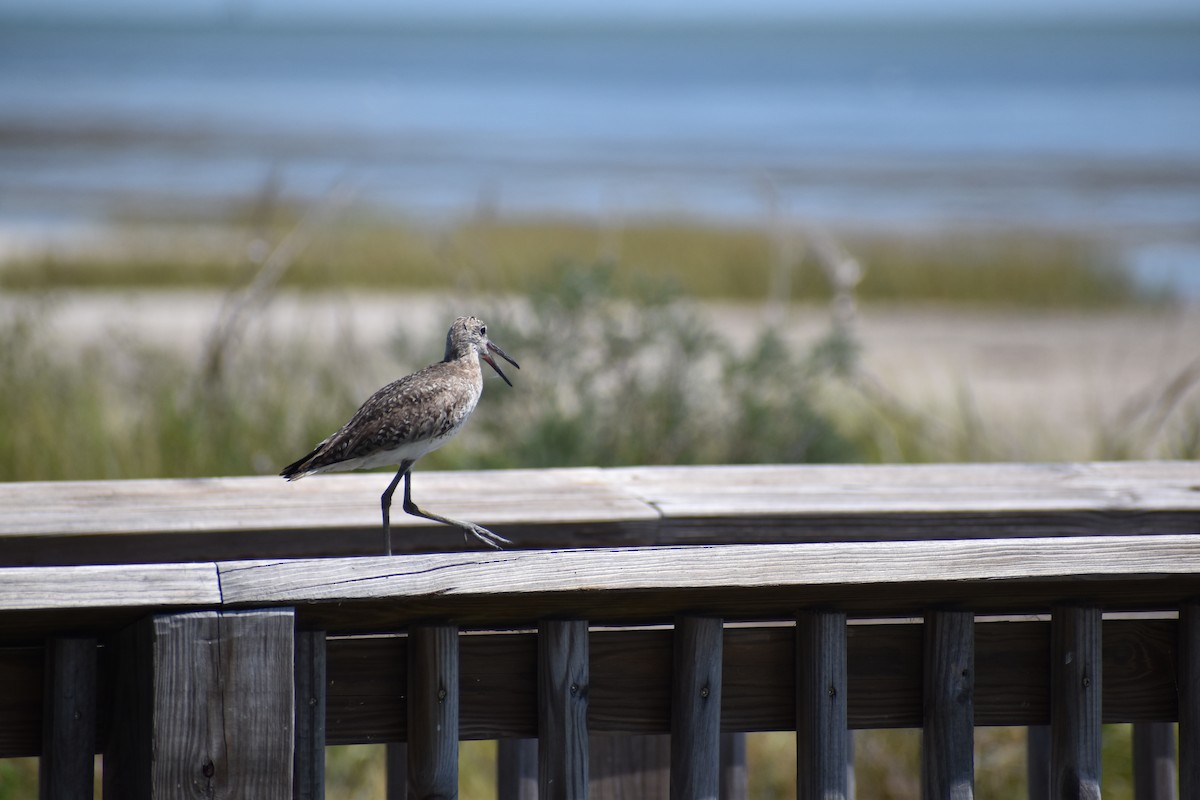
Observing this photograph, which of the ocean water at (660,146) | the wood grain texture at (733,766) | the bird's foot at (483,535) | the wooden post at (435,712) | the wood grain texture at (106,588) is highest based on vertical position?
the ocean water at (660,146)

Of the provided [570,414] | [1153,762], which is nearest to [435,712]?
[1153,762]

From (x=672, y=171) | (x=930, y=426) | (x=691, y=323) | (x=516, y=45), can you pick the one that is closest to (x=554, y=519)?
(x=691, y=323)

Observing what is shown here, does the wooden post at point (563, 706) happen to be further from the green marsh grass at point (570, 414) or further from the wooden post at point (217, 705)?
the green marsh grass at point (570, 414)

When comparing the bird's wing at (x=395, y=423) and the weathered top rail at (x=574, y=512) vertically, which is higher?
the bird's wing at (x=395, y=423)

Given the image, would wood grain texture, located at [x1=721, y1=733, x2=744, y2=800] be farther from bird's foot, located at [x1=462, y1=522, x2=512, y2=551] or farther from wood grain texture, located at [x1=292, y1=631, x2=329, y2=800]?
wood grain texture, located at [x1=292, y1=631, x2=329, y2=800]

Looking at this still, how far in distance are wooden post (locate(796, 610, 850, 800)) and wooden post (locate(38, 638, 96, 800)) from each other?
1214 mm

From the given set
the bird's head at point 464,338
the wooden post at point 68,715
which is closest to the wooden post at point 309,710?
the wooden post at point 68,715

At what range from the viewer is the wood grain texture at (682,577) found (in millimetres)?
1972

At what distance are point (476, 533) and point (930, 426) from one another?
4.38 m

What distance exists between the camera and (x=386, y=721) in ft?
7.30

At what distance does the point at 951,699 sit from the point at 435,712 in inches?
36.4

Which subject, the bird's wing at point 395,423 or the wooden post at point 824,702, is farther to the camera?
the bird's wing at point 395,423

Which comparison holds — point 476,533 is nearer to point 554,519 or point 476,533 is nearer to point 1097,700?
point 554,519

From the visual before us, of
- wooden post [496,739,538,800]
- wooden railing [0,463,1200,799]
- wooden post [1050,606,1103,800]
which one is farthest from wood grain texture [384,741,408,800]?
wooden post [1050,606,1103,800]
